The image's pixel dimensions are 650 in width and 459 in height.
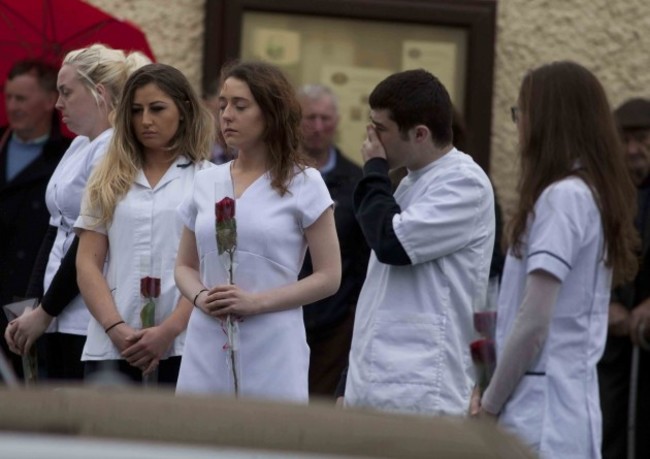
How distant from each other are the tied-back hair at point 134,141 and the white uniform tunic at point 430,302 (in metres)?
0.78

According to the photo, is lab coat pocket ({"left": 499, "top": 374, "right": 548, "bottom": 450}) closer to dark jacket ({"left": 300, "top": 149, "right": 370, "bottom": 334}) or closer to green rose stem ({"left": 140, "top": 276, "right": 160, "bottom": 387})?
green rose stem ({"left": 140, "top": 276, "right": 160, "bottom": 387})

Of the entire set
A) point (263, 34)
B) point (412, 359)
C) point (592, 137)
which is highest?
point (263, 34)

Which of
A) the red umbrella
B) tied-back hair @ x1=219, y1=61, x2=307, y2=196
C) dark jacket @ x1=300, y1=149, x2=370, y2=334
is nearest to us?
tied-back hair @ x1=219, y1=61, x2=307, y2=196

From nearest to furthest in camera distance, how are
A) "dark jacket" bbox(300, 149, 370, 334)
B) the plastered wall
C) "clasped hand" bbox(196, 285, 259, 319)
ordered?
"clasped hand" bbox(196, 285, 259, 319) < "dark jacket" bbox(300, 149, 370, 334) < the plastered wall

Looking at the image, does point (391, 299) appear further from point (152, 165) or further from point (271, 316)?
point (152, 165)

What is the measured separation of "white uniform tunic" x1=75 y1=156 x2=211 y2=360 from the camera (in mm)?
4891

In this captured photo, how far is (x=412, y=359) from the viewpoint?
14.6ft

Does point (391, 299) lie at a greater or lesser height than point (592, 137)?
lesser

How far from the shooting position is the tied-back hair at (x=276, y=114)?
464cm

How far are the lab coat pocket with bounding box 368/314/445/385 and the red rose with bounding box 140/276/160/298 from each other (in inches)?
29.3

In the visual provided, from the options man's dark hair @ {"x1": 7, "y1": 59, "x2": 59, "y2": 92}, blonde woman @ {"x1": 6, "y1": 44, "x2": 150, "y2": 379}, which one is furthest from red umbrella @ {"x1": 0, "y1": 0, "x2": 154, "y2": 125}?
blonde woman @ {"x1": 6, "y1": 44, "x2": 150, "y2": 379}

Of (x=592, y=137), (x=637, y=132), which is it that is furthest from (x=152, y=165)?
(x=637, y=132)

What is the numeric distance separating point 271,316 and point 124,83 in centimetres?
112

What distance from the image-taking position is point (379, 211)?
4.64 m
